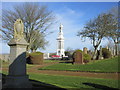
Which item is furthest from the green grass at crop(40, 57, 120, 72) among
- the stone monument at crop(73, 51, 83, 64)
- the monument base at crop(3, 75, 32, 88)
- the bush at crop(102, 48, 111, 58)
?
the bush at crop(102, 48, 111, 58)

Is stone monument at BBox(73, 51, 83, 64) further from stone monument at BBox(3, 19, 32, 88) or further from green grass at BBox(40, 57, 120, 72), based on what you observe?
stone monument at BBox(3, 19, 32, 88)

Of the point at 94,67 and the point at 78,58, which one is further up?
the point at 78,58

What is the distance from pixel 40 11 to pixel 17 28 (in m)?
26.0

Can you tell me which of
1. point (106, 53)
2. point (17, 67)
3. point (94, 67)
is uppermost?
point (106, 53)

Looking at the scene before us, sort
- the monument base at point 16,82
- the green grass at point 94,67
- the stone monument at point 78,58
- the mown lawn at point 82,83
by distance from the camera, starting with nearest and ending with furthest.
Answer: the monument base at point 16,82 < the mown lawn at point 82,83 < the green grass at point 94,67 < the stone monument at point 78,58

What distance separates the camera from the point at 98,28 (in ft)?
102

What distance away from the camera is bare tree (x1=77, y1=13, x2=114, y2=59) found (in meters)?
30.4

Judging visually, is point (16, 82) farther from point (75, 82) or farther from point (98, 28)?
point (98, 28)

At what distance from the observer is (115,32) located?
3038cm

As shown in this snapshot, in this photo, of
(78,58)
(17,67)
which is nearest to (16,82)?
(17,67)

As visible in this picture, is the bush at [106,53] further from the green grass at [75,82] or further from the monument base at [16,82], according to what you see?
the monument base at [16,82]

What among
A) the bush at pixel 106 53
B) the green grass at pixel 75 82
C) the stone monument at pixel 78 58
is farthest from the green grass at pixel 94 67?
the bush at pixel 106 53

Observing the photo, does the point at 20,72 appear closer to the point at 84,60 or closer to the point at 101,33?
the point at 84,60

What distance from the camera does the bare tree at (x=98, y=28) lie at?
3036 centimetres
